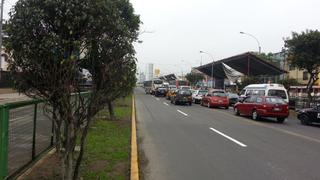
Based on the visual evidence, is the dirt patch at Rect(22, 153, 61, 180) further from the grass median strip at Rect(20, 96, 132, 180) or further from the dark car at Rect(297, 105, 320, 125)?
the dark car at Rect(297, 105, 320, 125)

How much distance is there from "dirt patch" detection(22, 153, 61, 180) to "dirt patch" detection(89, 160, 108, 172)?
2.35 ft

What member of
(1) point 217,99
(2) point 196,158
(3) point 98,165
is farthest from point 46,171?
(1) point 217,99

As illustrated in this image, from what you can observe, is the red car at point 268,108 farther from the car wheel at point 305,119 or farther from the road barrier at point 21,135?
the road barrier at point 21,135

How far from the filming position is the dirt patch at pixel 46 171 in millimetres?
8750

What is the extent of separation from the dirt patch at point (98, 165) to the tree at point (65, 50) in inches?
104

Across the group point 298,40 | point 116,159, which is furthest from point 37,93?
point 298,40

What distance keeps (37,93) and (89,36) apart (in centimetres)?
114

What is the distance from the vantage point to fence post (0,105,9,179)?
7.20m

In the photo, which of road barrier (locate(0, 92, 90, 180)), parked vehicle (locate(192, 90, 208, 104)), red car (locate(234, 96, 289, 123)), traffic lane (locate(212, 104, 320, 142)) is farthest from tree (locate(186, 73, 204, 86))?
road barrier (locate(0, 92, 90, 180))

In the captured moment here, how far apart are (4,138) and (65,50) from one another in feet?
5.31

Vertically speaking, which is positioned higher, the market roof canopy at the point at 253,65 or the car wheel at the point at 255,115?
the market roof canopy at the point at 253,65

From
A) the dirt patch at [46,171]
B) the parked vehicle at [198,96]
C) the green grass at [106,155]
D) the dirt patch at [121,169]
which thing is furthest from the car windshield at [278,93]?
the dirt patch at [46,171]

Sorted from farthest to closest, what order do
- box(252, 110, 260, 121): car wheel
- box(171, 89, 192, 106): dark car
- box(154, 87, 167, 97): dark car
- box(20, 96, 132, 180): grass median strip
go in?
box(154, 87, 167, 97): dark car, box(171, 89, 192, 106): dark car, box(252, 110, 260, 121): car wheel, box(20, 96, 132, 180): grass median strip

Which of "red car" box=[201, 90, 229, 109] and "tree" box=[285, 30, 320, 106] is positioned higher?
"tree" box=[285, 30, 320, 106]
